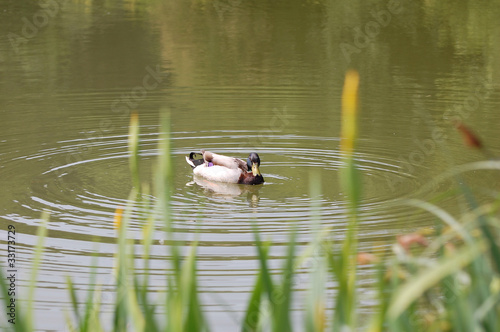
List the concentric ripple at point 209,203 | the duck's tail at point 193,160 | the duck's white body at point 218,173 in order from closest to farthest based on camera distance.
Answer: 1. the concentric ripple at point 209,203
2. the duck's white body at point 218,173
3. the duck's tail at point 193,160

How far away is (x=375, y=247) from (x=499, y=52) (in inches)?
512

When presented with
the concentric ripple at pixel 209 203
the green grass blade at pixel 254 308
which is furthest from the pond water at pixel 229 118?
the green grass blade at pixel 254 308

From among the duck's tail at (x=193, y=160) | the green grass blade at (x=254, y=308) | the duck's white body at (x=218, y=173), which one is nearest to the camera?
the green grass blade at (x=254, y=308)

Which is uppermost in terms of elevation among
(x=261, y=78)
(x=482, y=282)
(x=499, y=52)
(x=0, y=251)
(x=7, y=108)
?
(x=499, y=52)

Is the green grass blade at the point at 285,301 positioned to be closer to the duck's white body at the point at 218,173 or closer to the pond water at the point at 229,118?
the pond water at the point at 229,118

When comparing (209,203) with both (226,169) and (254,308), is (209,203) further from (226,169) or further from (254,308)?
(254,308)

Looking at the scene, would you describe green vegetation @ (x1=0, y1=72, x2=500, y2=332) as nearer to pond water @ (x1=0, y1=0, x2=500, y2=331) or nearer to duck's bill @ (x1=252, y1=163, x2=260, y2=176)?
pond water @ (x1=0, y1=0, x2=500, y2=331)

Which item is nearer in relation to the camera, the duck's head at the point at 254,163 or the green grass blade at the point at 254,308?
the green grass blade at the point at 254,308

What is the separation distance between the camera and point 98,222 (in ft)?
25.5

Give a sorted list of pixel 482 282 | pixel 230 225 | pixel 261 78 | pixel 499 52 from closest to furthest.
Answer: pixel 482 282, pixel 230 225, pixel 261 78, pixel 499 52

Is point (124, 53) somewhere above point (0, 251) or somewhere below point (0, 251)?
above

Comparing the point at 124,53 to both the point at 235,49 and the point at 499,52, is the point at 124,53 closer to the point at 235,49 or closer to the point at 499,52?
the point at 235,49

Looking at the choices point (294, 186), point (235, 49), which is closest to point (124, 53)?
point (235, 49)

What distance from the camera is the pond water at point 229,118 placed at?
23.7 feet
